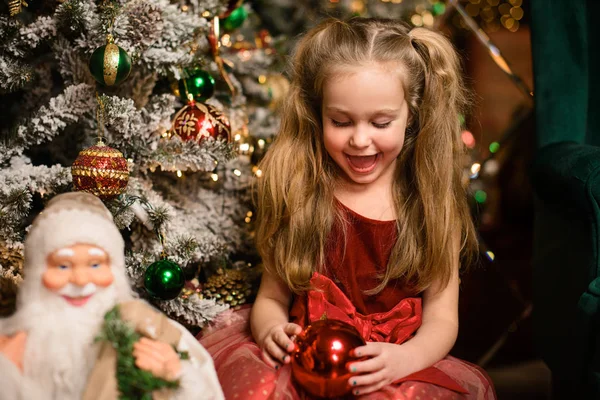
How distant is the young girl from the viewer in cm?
111

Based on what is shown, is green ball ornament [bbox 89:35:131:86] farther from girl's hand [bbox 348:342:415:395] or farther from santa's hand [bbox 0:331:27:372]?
girl's hand [bbox 348:342:415:395]

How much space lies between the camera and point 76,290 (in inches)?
32.2

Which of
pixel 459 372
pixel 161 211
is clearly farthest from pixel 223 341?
pixel 459 372

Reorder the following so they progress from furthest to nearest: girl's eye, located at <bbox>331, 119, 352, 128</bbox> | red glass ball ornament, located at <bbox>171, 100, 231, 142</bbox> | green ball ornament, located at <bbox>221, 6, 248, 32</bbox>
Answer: green ball ornament, located at <bbox>221, 6, 248, 32</bbox> → red glass ball ornament, located at <bbox>171, 100, 231, 142</bbox> → girl's eye, located at <bbox>331, 119, 352, 128</bbox>

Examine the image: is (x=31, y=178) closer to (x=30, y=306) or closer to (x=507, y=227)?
(x=30, y=306)

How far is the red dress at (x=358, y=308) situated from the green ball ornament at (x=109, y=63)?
1.66 feet

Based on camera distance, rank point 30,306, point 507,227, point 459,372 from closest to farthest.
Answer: point 30,306, point 459,372, point 507,227

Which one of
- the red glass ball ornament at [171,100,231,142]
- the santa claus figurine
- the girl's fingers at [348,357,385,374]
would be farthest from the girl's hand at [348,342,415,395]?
the red glass ball ornament at [171,100,231,142]

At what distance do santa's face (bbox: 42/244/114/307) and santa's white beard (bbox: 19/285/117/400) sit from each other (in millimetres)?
14

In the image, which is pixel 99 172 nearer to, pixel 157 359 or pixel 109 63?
pixel 109 63

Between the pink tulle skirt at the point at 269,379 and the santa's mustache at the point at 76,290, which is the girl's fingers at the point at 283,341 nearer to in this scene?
the pink tulle skirt at the point at 269,379

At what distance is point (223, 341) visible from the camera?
1213mm

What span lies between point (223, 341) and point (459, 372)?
463mm

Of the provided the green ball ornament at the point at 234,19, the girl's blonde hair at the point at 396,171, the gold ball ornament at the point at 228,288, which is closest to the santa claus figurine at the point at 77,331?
the girl's blonde hair at the point at 396,171
